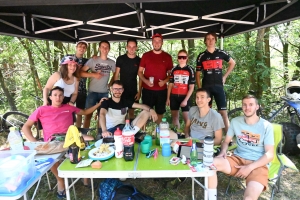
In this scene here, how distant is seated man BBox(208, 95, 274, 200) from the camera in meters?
1.93

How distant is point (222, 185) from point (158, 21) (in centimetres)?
307

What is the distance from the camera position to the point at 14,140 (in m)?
1.90

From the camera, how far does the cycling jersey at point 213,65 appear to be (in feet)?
11.2

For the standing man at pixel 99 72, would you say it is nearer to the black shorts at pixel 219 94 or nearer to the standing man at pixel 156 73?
the standing man at pixel 156 73

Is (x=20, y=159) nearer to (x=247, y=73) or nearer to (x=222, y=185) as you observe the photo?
(x=222, y=185)

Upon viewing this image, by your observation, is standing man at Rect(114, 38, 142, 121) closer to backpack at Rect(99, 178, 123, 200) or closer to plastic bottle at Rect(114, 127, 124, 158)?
backpack at Rect(99, 178, 123, 200)

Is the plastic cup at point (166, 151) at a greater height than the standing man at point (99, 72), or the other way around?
the standing man at point (99, 72)

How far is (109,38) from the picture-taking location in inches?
203

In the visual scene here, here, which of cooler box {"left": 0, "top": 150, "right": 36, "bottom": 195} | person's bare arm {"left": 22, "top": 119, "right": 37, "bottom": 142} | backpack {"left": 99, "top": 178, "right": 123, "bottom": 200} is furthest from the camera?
person's bare arm {"left": 22, "top": 119, "right": 37, "bottom": 142}

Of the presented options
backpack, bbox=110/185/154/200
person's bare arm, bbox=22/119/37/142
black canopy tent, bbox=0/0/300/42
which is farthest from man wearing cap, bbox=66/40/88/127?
backpack, bbox=110/185/154/200

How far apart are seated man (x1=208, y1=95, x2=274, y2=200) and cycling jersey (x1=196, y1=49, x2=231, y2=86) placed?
131 centimetres

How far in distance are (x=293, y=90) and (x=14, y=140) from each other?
151 inches

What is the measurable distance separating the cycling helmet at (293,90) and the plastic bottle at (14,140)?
370 centimetres

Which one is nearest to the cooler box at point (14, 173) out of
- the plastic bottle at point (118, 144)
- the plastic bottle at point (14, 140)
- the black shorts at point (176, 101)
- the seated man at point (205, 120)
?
the plastic bottle at point (14, 140)
